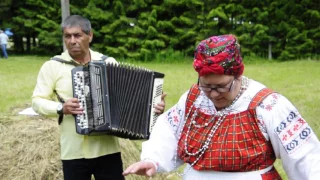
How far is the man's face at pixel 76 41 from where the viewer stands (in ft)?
10.5

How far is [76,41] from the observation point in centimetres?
321

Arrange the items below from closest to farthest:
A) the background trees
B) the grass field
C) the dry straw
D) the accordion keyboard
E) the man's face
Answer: the accordion keyboard → the man's face → the dry straw → the grass field → the background trees

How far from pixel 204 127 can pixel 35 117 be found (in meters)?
3.29

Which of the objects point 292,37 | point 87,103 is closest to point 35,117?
point 87,103

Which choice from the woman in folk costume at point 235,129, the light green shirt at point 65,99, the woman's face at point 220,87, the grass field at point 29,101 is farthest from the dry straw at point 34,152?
the woman's face at point 220,87

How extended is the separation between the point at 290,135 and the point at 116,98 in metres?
1.53

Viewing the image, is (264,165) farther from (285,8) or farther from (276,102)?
(285,8)

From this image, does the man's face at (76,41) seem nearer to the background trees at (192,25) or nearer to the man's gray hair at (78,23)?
the man's gray hair at (78,23)

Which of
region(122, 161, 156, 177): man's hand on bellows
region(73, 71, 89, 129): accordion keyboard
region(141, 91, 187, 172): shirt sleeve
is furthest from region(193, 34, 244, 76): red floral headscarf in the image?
region(73, 71, 89, 129): accordion keyboard

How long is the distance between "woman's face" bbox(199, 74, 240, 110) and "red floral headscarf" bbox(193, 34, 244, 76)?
3cm

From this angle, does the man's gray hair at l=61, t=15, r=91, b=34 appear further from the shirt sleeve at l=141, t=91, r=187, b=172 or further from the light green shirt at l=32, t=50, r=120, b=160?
the shirt sleeve at l=141, t=91, r=187, b=172

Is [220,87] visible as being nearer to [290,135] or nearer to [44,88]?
[290,135]

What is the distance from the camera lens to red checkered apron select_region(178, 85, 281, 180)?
2.07 meters

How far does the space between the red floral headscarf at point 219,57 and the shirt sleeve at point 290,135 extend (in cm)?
21
